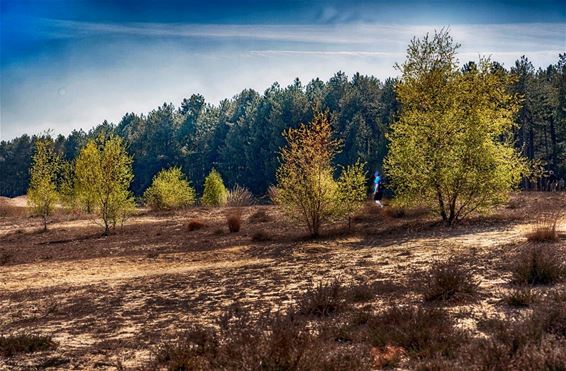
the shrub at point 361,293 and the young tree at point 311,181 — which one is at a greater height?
the young tree at point 311,181

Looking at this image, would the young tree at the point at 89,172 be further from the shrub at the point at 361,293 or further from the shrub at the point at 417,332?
the shrub at the point at 417,332

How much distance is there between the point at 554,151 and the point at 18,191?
138417mm

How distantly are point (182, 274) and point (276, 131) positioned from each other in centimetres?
8006

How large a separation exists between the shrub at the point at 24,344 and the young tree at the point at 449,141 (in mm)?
14851

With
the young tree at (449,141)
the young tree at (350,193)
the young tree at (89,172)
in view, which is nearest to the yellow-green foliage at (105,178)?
the young tree at (89,172)

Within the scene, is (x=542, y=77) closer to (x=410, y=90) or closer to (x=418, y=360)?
(x=410, y=90)

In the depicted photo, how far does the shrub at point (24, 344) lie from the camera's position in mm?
7240

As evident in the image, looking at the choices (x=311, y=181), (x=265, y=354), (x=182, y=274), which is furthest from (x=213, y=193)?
(x=265, y=354)

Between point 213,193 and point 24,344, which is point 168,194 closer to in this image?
point 213,193

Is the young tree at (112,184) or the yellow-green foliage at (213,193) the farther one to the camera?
the yellow-green foliage at (213,193)

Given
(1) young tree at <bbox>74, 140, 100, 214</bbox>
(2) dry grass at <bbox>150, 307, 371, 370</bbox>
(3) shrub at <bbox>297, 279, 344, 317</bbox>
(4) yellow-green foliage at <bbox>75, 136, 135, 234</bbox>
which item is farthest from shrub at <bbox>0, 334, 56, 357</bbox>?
(1) young tree at <bbox>74, 140, 100, 214</bbox>

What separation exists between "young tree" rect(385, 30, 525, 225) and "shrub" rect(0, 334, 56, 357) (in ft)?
48.7

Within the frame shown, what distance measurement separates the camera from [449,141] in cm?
1920

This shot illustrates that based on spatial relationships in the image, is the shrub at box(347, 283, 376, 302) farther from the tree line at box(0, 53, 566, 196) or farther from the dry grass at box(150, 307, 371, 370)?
the tree line at box(0, 53, 566, 196)
